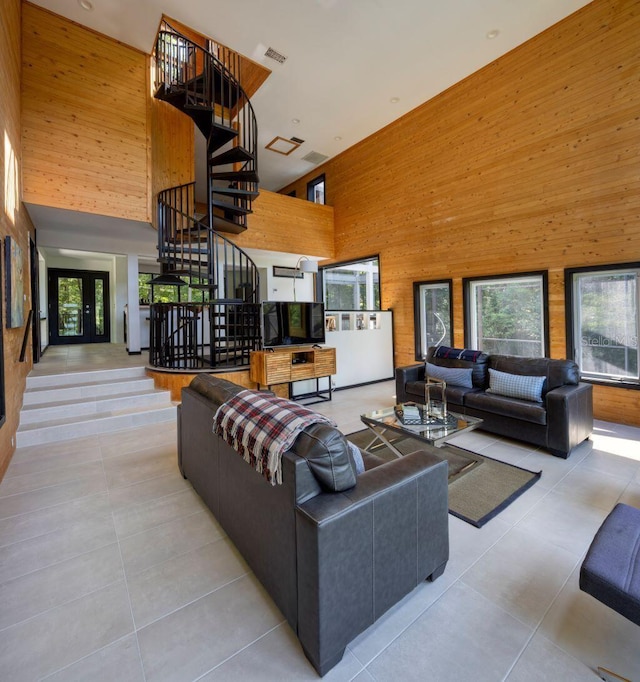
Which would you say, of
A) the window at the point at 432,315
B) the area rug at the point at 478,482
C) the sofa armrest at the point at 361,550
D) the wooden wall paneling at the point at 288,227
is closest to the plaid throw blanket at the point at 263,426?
the sofa armrest at the point at 361,550

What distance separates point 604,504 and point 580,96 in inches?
196

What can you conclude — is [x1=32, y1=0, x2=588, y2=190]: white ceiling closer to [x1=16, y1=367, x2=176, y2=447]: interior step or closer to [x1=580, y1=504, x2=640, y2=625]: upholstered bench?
[x1=16, y1=367, x2=176, y2=447]: interior step

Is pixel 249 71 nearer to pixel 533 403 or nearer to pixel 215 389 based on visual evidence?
pixel 215 389

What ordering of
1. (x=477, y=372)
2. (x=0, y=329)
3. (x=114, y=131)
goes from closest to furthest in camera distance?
(x=0, y=329) < (x=477, y=372) < (x=114, y=131)

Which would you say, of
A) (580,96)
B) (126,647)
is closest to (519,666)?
(126,647)

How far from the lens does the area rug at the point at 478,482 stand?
2404 millimetres

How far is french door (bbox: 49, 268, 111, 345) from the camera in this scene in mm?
9656

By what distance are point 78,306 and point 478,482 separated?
11.3m

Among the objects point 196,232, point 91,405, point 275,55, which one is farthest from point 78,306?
point 275,55

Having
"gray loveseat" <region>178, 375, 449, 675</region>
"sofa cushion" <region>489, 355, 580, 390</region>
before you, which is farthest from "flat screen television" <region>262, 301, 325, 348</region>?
"gray loveseat" <region>178, 375, 449, 675</region>

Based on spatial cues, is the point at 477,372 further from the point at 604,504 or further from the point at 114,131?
the point at 114,131

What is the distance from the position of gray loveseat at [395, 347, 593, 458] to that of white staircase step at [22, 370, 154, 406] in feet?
12.9

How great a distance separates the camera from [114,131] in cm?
481

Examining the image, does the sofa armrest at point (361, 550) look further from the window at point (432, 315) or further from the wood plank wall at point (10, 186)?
the window at point (432, 315)
